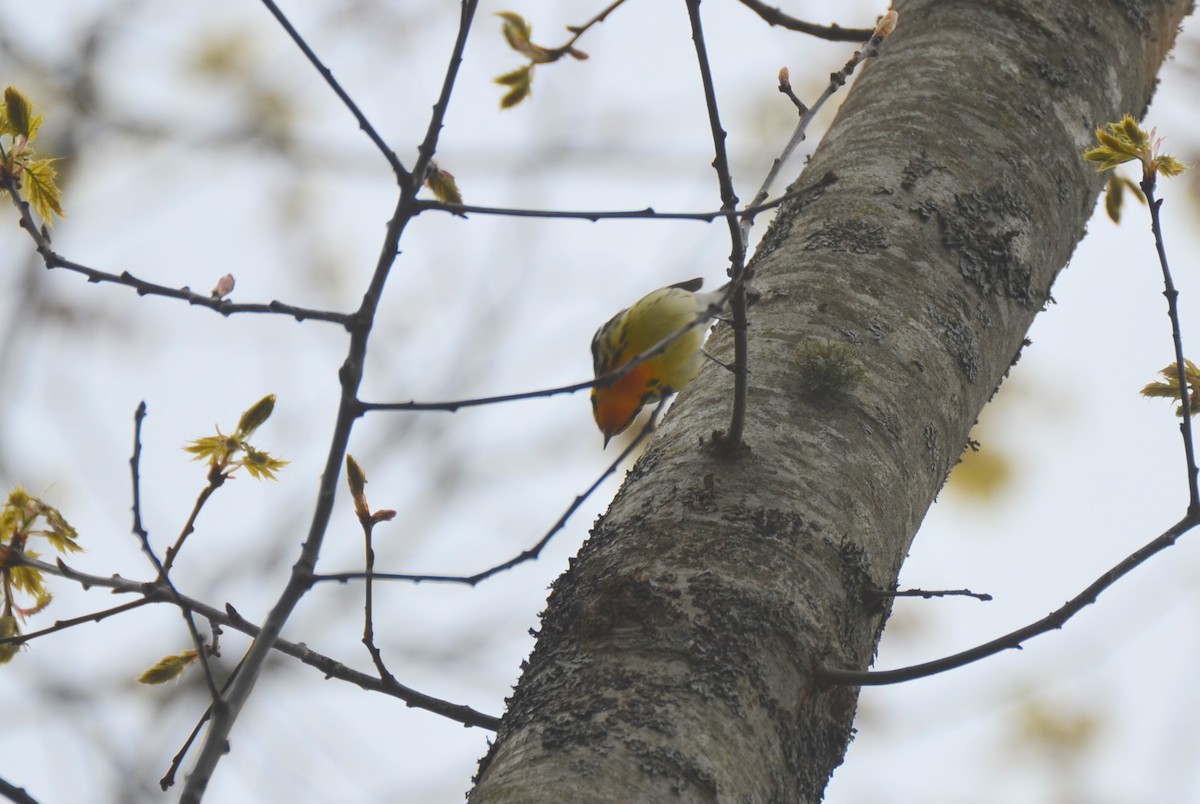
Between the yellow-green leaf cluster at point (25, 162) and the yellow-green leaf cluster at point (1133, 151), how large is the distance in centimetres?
196

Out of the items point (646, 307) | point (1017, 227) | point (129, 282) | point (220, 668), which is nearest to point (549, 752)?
point (129, 282)

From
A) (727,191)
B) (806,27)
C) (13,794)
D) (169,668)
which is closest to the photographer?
(13,794)

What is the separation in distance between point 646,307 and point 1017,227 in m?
1.24

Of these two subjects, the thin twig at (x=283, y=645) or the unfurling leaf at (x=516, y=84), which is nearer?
the thin twig at (x=283, y=645)

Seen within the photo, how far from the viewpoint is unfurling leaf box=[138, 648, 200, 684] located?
2.00 m

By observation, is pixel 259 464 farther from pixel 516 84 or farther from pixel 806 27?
pixel 806 27

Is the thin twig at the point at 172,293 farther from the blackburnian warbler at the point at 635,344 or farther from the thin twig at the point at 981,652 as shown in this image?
the blackburnian warbler at the point at 635,344

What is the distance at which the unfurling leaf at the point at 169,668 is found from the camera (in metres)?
2.00

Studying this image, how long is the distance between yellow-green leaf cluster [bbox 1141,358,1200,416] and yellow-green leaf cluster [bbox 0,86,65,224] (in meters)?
2.19

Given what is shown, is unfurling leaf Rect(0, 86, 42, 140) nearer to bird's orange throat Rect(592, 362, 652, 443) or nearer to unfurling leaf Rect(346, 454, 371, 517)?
unfurling leaf Rect(346, 454, 371, 517)

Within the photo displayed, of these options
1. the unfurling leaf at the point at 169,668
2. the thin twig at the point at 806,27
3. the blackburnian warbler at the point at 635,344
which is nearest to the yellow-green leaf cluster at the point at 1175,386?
the blackburnian warbler at the point at 635,344

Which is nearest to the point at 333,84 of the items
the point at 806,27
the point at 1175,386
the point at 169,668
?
the point at 169,668

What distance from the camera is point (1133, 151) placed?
2.02 metres

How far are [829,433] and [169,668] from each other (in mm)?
1318
